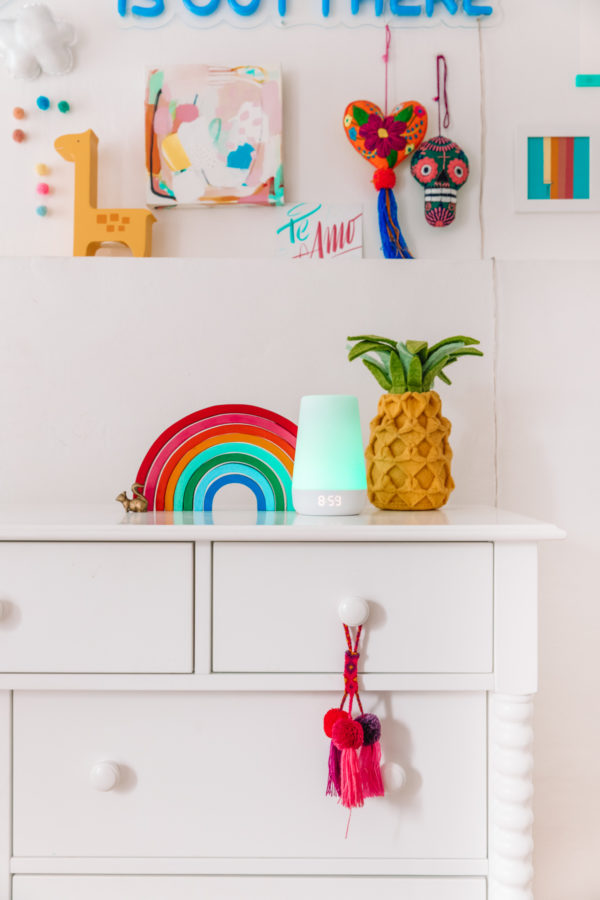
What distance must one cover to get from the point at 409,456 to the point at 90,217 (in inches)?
28.4

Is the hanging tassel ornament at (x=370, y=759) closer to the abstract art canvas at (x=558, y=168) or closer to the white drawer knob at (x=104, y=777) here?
the white drawer knob at (x=104, y=777)

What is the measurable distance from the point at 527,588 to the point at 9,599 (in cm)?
64

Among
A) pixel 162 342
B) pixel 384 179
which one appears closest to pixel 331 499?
pixel 162 342

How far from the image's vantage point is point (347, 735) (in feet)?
2.86

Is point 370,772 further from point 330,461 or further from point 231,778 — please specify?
point 330,461

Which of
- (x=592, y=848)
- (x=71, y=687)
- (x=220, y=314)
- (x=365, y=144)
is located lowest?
(x=592, y=848)

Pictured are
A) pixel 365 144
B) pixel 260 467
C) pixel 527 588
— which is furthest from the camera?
pixel 365 144

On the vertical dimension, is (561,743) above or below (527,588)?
below

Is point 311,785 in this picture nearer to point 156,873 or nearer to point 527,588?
point 156,873

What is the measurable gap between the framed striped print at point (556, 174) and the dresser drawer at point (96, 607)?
0.94 metres

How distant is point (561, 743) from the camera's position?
136cm

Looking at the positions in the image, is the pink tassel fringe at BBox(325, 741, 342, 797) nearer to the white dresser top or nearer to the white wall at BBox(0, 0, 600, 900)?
the white dresser top

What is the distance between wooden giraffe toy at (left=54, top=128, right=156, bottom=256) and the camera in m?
1.34

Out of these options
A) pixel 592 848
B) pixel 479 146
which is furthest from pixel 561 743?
pixel 479 146
